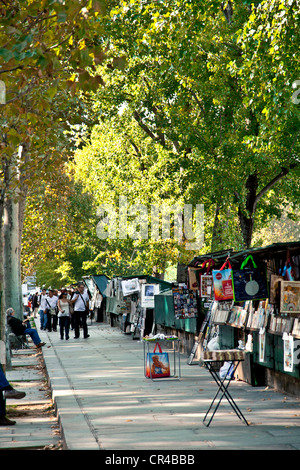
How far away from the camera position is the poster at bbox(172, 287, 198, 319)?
51.7 ft

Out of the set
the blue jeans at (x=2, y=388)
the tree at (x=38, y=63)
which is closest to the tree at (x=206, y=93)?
the tree at (x=38, y=63)

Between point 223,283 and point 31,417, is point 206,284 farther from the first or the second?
point 31,417

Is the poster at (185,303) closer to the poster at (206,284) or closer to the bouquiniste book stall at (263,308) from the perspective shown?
the poster at (206,284)

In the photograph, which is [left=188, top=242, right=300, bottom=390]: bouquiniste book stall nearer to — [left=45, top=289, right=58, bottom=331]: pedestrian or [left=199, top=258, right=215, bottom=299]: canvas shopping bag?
Answer: [left=199, top=258, right=215, bottom=299]: canvas shopping bag

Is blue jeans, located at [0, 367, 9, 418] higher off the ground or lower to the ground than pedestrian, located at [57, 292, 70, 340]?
lower

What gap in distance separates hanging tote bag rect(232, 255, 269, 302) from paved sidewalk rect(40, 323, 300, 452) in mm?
1629

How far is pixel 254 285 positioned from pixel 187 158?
56.3 ft

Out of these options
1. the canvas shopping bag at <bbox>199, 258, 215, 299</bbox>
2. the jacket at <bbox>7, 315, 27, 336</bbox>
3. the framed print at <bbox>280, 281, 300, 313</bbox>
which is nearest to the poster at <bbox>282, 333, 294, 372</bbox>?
the framed print at <bbox>280, 281, 300, 313</bbox>

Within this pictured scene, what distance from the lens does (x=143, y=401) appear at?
33.5 ft

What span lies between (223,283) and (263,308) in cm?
102

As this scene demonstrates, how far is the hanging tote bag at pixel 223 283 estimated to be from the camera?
1188cm
